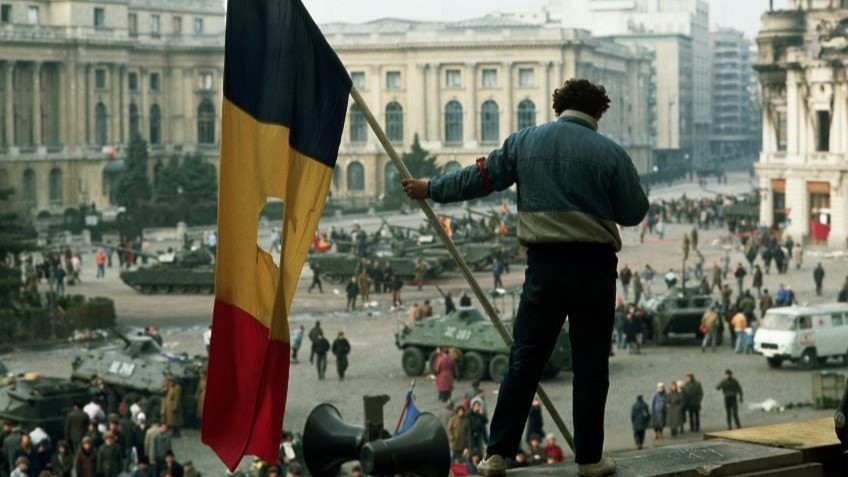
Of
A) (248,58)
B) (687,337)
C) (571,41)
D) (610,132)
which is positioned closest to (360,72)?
(571,41)

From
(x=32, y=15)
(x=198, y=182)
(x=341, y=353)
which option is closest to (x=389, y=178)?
(x=32, y=15)

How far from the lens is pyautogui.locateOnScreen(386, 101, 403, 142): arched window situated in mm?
108250

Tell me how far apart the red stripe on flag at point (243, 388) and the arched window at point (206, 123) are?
332 feet

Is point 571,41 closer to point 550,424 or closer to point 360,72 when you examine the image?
point 360,72

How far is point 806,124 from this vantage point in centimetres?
6488

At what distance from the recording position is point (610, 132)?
120125mm

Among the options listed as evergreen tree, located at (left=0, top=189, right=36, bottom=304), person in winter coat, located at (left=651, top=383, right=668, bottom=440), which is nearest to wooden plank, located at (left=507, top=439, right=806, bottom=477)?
person in winter coat, located at (left=651, top=383, right=668, bottom=440)

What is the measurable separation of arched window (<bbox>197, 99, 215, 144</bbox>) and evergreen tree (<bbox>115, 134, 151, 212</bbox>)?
60.9 feet

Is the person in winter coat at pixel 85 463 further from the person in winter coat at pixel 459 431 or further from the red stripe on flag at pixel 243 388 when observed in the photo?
the red stripe on flag at pixel 243 388

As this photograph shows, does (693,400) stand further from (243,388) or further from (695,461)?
(243,388)

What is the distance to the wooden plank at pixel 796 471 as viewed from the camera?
6554mm

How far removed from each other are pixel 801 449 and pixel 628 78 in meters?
122

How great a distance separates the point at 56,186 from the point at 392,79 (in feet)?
72.5

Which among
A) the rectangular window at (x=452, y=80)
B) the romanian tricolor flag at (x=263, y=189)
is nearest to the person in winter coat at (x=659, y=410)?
the romanian tricolor flag at (x=263, y=189)
